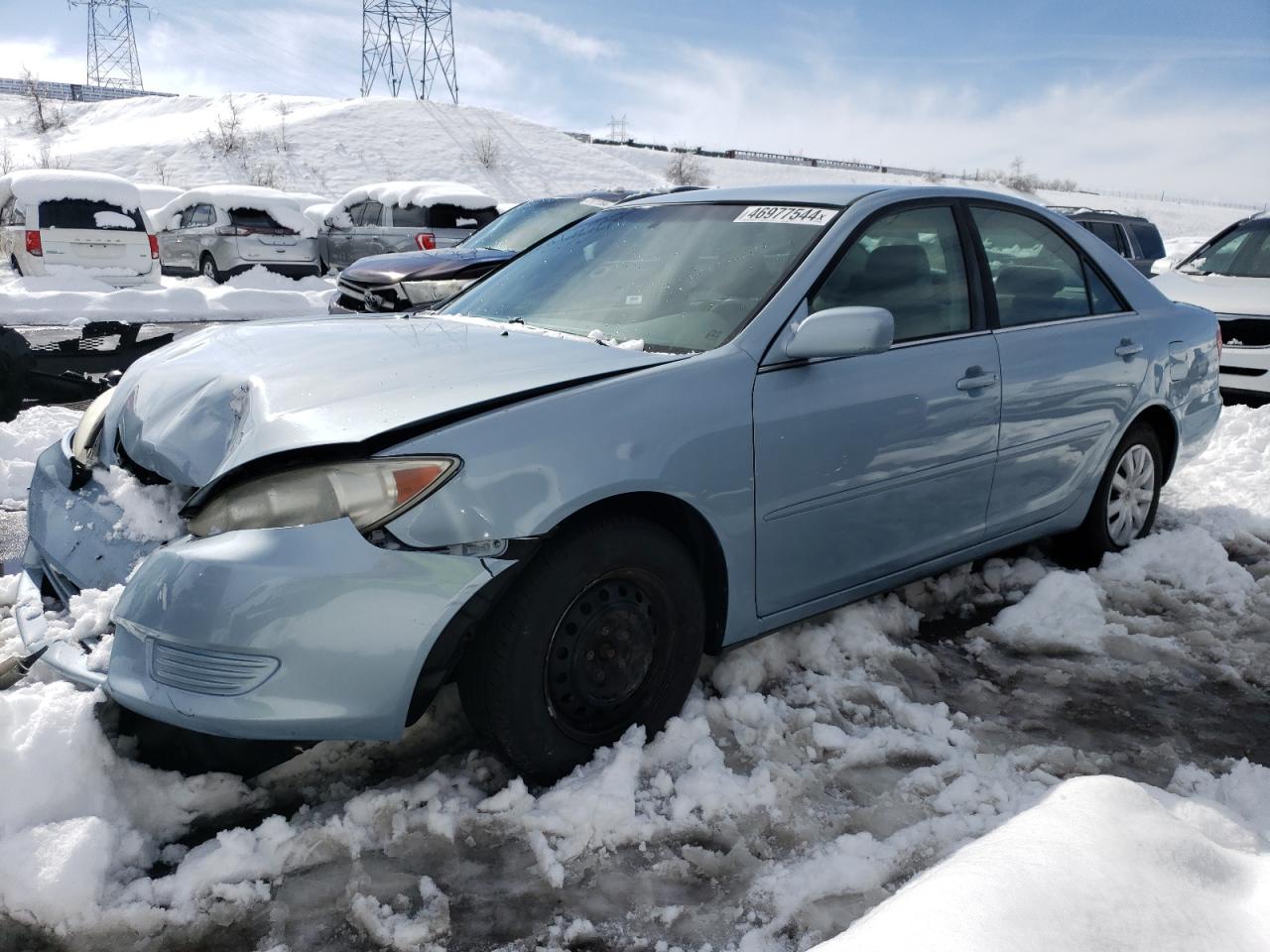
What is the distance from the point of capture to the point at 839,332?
9.17 ft

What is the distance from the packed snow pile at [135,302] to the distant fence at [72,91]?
179 feet

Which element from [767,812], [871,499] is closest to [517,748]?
[767,812]

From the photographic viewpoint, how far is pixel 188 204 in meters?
17.9

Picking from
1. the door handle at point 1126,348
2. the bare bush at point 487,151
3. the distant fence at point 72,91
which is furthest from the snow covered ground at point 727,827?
the distant fence at point 72,91

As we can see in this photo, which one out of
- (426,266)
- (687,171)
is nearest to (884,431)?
(426,266)

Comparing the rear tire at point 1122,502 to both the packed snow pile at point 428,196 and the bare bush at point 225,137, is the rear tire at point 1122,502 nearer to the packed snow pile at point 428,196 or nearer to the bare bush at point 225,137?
the packed snow pile at point 428,196

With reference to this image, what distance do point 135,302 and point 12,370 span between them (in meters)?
9.16

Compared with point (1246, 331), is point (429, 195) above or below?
above

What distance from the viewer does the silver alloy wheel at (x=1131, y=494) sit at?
435 cm

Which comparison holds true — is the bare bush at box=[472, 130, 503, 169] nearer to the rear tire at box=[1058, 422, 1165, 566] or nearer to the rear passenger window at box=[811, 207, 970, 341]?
the rear tire at box=[1058, 422, 1165, 566]

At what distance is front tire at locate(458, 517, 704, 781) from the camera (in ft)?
7.68

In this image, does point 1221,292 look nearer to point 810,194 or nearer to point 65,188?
point 810,194

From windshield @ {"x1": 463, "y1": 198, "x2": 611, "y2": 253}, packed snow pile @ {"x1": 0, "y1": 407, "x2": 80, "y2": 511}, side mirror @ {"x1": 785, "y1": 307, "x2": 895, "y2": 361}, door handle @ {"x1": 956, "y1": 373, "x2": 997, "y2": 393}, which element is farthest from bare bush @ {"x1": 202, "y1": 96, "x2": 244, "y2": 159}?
side mirror @ {"x1": 785, "y1": 307, "x2": 895, "y2": 361}

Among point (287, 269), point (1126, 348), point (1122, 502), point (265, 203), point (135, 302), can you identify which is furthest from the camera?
point (265, 203)
